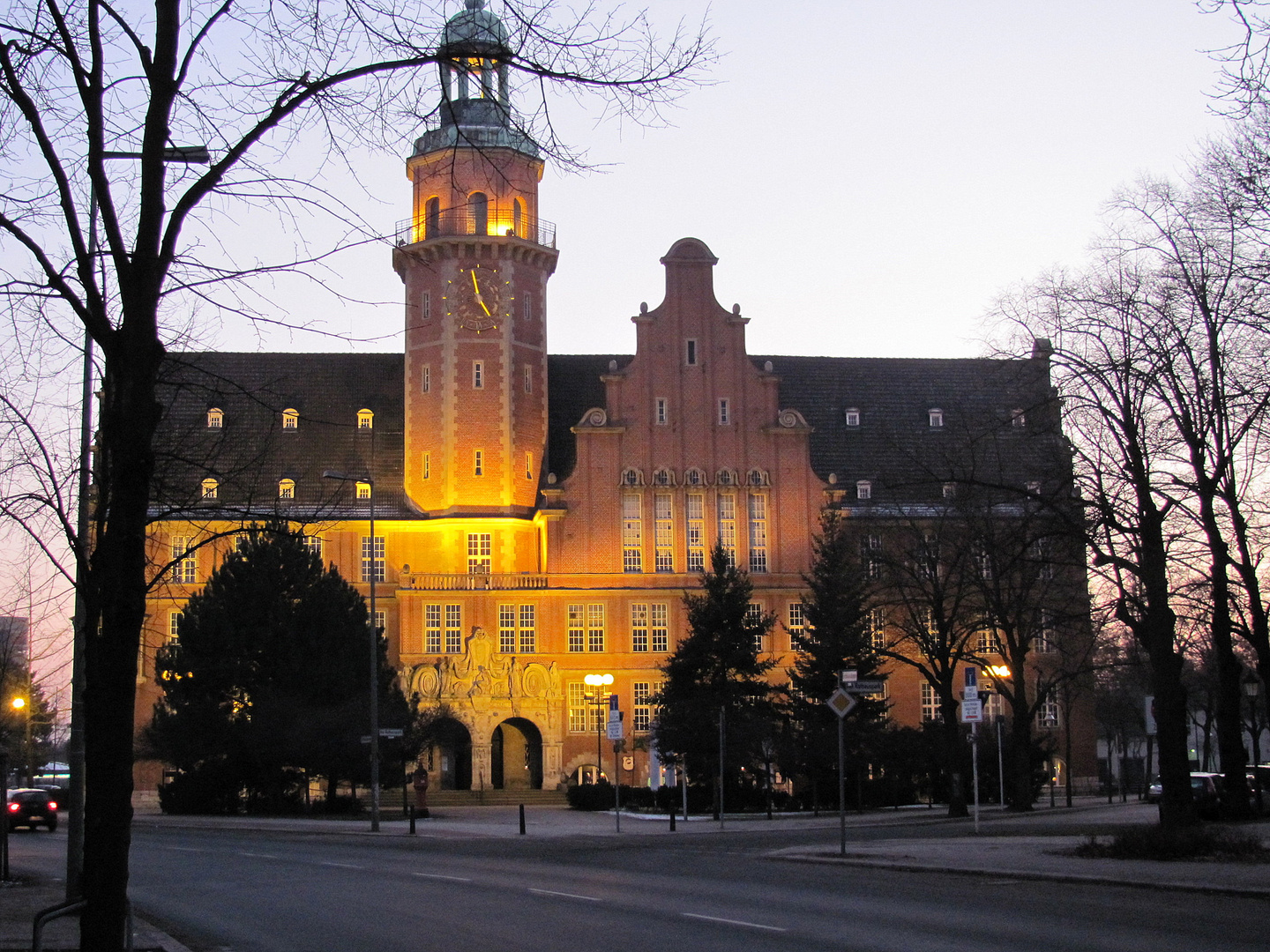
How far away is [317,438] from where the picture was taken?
77.4 m

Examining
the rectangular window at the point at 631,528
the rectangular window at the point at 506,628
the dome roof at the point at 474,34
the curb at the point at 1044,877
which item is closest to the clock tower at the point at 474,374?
the rectangular window at the point at 506,628

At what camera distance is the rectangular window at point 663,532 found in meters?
72.0

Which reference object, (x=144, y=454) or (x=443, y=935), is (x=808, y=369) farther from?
(x=144, y=454)

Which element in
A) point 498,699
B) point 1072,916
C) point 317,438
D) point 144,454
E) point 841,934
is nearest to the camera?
point 144,454

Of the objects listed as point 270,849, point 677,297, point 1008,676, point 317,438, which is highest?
point 677,297

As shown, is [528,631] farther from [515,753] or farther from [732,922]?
[732,922]

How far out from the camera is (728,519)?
7256cm

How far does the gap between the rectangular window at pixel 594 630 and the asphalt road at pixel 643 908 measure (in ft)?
135

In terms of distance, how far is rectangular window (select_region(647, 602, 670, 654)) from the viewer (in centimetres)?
7175

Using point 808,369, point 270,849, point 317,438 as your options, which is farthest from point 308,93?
point 808,369

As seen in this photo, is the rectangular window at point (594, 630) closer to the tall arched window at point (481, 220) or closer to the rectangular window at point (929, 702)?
the rectangular window at point (929, 702)

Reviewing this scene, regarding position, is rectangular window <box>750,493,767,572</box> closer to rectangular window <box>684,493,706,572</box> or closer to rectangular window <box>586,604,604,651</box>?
rectangular window <box>684,493,706,572</box>

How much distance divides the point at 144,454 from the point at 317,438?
6868cm

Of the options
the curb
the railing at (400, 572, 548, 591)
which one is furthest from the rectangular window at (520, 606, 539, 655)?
the curb
